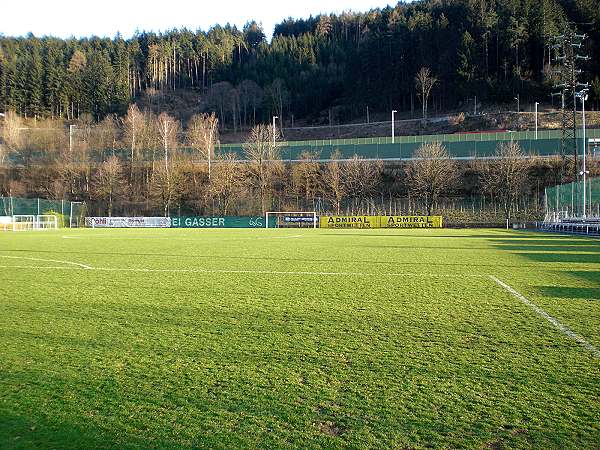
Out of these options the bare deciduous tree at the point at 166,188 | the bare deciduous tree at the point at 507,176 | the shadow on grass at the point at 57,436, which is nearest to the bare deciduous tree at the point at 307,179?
the bare deciduous tree at the point at 166,188

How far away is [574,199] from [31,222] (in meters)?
46.4

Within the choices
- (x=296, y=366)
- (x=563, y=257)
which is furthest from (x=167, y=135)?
(x=296, y=366)

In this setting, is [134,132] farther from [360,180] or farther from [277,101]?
[277,101]

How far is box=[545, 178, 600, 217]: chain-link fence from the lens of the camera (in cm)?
3384

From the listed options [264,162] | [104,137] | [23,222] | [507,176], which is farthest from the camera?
[104,137]

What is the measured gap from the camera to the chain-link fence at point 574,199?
3384cm

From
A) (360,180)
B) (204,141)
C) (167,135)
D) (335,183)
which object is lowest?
(335,183)

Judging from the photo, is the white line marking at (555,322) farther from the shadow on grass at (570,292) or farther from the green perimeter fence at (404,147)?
the green perimeter fence at (404,147)

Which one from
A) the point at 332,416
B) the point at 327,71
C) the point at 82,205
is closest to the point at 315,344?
the point at 332,416

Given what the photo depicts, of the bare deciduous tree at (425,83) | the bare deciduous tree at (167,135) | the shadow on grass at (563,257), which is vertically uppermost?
the bare deciduous tree at (425,83)

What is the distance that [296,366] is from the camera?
5.27 metres

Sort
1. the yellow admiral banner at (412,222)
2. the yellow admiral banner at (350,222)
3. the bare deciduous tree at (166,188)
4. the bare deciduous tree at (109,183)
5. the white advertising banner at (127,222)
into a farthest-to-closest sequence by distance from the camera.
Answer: the bare deciduous tree at (109,183) < the bare deciduous tree at (166,188) < the white advertising banner at (127,222) < the yellow admiral banner at (350,222) < the yellow admiral banner at (412,222)

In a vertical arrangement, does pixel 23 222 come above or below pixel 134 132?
below

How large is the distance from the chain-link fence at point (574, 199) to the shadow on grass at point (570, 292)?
2650 cm
